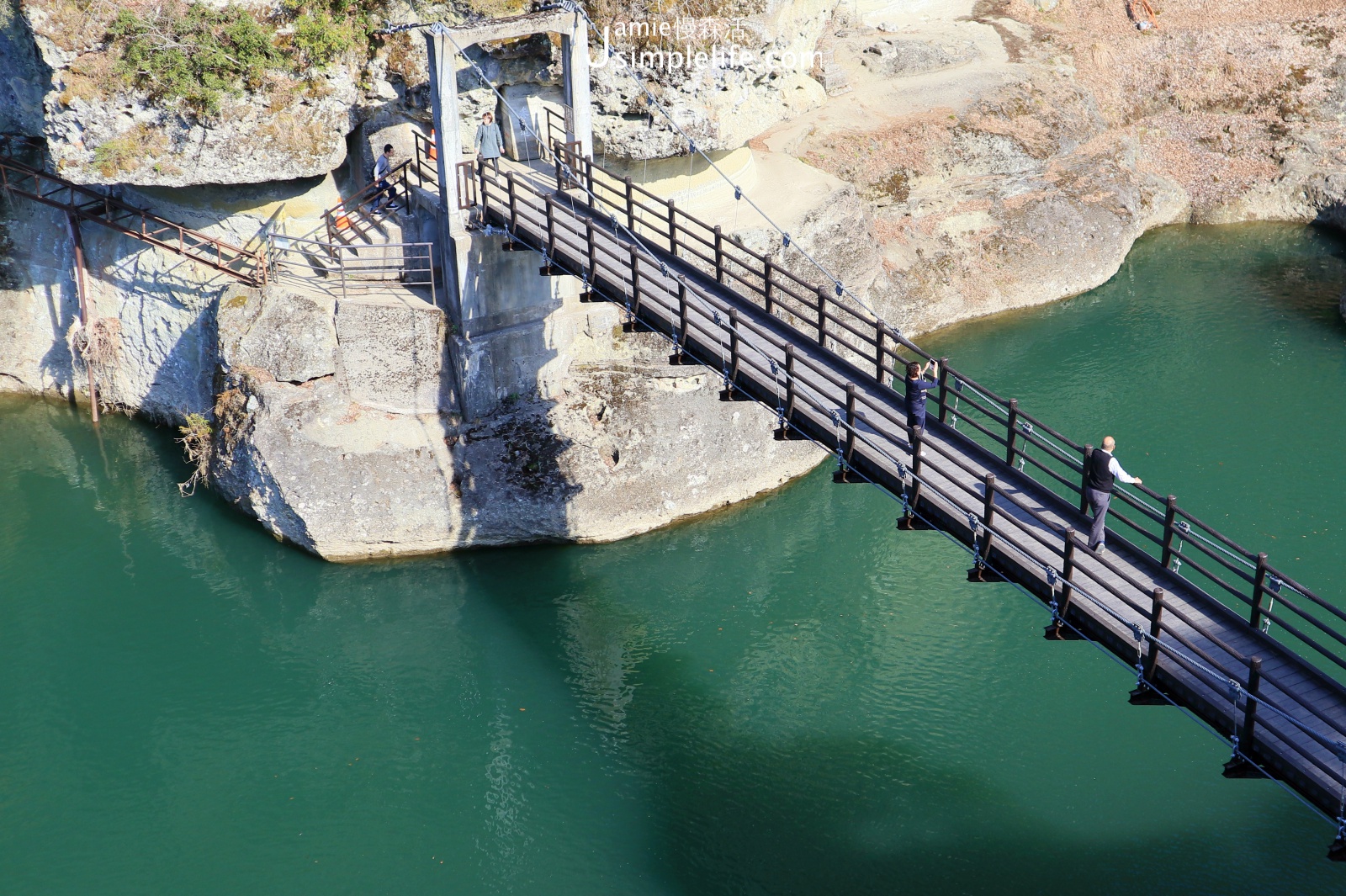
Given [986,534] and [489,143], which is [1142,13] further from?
[986,534]

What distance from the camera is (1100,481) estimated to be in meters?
18.1

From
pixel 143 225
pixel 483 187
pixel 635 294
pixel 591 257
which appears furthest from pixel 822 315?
pixel 143 225

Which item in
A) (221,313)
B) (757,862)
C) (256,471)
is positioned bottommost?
(757,862)

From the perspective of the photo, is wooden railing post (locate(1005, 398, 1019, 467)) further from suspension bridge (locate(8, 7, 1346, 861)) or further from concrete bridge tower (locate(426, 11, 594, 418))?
concrete bridge tower (locate(426, 11, 594, 418))

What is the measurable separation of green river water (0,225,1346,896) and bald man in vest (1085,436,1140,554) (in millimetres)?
5375

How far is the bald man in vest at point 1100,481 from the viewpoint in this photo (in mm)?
17906

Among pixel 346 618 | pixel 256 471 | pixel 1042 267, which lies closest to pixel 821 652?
pixel 346 618

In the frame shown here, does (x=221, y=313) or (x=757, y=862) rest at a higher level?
(x=221, y=313)

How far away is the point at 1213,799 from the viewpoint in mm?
20984

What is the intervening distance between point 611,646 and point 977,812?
813cm

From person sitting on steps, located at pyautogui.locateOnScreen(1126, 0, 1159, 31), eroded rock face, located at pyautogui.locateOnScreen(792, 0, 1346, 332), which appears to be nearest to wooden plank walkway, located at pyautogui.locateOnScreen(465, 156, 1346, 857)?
eroded rock face, located at pyautogui.locateOnScreen(792, 0, 1346, 332)

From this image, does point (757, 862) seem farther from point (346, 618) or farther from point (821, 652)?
point (346, 618)

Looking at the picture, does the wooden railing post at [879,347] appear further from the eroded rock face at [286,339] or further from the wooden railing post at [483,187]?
the eroded rock face at [286,339]

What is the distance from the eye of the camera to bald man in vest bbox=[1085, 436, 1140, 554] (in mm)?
17906
